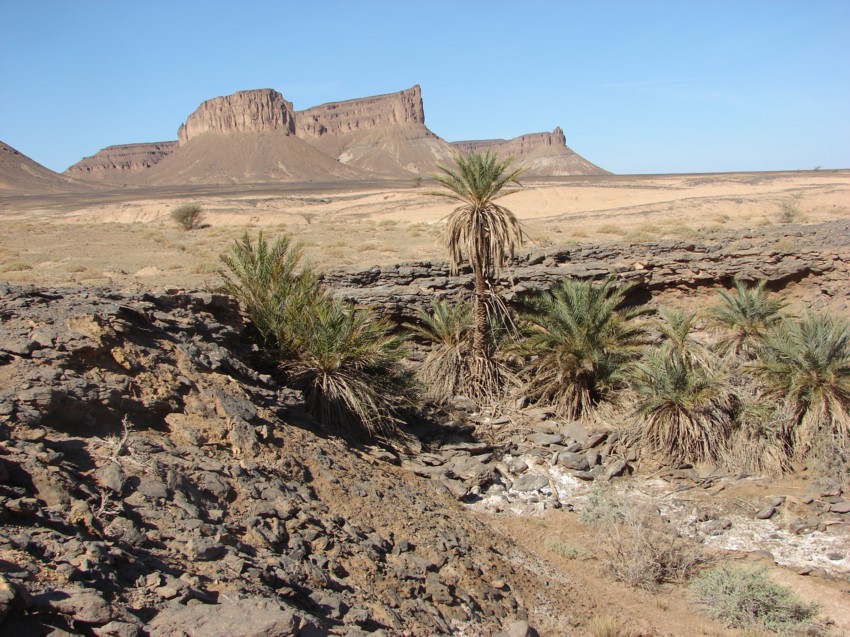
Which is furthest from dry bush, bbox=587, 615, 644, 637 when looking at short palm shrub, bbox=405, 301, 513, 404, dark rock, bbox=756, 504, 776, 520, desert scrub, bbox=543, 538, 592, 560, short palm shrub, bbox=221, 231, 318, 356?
short palm shrub, bbox=405, 301, 513, 404

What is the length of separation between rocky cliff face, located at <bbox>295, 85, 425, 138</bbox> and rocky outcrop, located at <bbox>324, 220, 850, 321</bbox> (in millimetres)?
146892

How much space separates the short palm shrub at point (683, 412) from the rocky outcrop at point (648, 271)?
4462 millimetres

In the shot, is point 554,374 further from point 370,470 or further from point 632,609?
point 632,609

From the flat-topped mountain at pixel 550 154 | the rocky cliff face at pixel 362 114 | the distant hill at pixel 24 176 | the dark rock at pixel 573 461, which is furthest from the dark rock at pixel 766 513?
the rocky cliff face at pixel 362 114

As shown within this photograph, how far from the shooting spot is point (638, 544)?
6.63m

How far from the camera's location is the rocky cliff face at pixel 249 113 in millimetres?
135125

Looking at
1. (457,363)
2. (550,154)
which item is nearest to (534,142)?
(550,154)

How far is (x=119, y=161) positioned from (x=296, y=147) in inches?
2502

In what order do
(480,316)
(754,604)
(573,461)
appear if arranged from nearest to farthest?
(754,604) < (573,461) < (480,316)

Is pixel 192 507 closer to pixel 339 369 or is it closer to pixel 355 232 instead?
pixel 339 369

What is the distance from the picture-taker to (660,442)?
30.9 ft

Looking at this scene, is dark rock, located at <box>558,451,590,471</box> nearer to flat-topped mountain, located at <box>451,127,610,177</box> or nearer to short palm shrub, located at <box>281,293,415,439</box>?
short palm shrub, located at <box>281,293,415,439</box>

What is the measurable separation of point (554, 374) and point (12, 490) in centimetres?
913

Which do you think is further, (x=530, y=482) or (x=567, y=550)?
(x=530, y=482)
